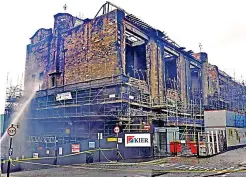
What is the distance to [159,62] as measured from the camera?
3216 centimetres

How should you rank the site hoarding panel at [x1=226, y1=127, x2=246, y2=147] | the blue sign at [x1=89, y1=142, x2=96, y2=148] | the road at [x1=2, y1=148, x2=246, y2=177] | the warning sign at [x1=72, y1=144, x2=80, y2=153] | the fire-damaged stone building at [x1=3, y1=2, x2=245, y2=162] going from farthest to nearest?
the fire-damaged stone building at [x1=3, y1=2, x2=245, y2=162], the site hoarding panel at [x1=226, y1=127, x2=246, y2=147], the blue sign at [x1=89, y1=142, x2=96, y2=148], the warning sign at [x1=72, y1=144, x2=80, y2=153], the road at [x1=2, y1=148, x2=246, y2=177]

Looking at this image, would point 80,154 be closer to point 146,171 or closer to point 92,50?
point 146,171

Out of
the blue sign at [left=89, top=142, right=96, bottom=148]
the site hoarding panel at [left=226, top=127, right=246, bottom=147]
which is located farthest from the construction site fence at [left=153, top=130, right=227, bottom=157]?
the blue sign at [left=89, top=142, right=96, bottom=148]

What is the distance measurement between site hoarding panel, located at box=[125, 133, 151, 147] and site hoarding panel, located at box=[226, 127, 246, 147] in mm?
8643

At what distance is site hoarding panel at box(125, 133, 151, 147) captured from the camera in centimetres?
1758

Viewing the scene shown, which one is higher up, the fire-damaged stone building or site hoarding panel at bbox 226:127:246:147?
the fire-damaged stone building

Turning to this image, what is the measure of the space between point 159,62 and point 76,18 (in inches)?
536

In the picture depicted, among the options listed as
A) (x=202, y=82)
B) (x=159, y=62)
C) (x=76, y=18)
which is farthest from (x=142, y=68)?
(x=202, y=82)

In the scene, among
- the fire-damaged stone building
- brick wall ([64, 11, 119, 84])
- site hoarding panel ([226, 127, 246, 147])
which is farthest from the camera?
brick wall ([64, 11, 119, 84])

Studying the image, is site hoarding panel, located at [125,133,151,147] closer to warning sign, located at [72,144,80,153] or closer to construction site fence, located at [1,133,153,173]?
construction site fence, located at [1,133,153,173]

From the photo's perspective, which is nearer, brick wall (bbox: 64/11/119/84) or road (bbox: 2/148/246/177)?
road (bbox: 2/148/246/177)

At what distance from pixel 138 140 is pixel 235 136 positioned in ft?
38.3

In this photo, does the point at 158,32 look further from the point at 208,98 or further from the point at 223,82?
the point at 223,82

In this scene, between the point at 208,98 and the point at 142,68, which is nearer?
the point at 142,68
